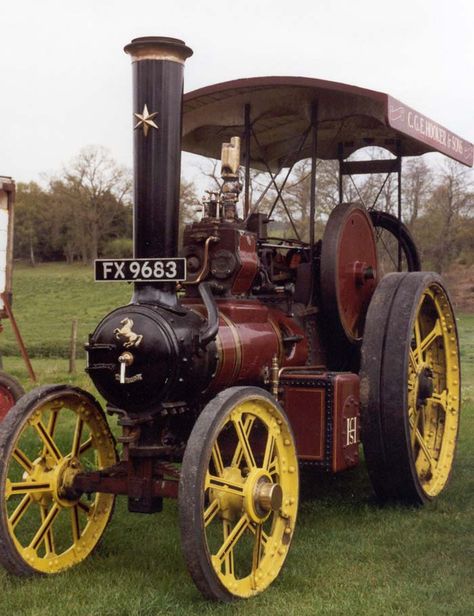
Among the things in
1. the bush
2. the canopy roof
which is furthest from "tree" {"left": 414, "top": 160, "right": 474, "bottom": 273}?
the canopy roof

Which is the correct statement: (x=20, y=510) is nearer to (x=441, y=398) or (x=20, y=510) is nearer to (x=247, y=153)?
(x=247, y=153)

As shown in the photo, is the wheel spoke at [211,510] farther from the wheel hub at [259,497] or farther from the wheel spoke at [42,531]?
the wheel spoke at [42,531]

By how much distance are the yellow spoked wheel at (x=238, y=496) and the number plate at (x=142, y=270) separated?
579 millimetres

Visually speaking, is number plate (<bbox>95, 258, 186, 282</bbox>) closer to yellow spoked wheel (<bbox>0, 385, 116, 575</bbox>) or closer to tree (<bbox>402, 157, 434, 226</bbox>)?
yellow spoked wheel (<bbox>0, 385, 116, 575</bbox>)

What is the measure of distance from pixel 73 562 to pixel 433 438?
2.56m

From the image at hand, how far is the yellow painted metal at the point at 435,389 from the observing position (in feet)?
17.0

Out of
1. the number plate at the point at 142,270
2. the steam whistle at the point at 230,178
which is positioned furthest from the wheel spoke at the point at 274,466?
the steam whistle at the point at 230,178

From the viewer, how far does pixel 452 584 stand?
373 centimetres

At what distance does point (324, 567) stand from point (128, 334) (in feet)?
4.53

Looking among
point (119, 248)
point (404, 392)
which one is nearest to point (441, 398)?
point (404, 392)

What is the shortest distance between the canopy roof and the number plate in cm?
159

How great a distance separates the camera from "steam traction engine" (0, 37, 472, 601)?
12.0ft

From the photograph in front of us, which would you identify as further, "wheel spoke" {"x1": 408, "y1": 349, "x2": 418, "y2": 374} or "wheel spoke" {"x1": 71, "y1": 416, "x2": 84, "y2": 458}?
"wheel spoke" {"x1": 408, "y1": 349, "x2": 418, "y2": 374}

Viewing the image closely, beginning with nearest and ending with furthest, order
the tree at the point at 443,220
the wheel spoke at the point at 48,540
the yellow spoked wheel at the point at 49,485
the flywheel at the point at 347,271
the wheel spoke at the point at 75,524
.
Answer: the yellow spoked wheel at the point at 49,485 → the wheel spoke at the point at 48,540 → the wheel spoke at the point at 75,524 → the flywheel at the point at 347,271 → the tree at the point at 443,220
